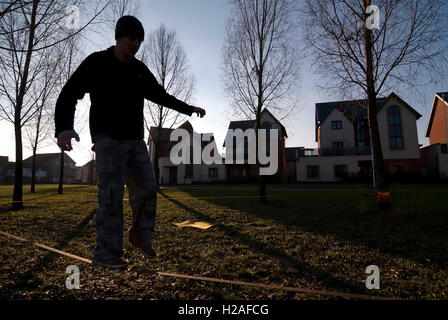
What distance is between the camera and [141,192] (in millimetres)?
2293

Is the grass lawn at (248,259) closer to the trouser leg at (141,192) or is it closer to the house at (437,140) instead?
the trouser leg at (141,192)

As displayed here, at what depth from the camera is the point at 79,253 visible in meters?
4.10

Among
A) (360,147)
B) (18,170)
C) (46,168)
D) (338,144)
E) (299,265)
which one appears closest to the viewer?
(299,265)

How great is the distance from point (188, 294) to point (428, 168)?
38119mm

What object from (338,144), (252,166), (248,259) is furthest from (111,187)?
(338,144)

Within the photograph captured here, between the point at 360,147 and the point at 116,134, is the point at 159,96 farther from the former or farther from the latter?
the point at 360,147

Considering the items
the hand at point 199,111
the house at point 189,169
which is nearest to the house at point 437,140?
the house at point 189,169

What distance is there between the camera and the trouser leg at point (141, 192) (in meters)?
2.29

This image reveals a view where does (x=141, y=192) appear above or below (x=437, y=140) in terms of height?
below

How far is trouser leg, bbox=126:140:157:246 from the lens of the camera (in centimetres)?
229

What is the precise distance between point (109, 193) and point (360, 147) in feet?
116

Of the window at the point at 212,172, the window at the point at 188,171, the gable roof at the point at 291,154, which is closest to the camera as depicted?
the window at the point at 212,172
